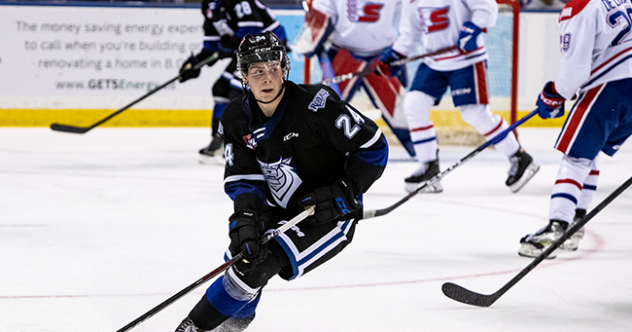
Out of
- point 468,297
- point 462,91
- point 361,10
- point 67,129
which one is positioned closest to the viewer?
point 468,297

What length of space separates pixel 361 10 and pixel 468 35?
4.36 ft

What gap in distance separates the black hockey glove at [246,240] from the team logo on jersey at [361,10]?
357cm

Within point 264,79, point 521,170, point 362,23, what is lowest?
point 521,170

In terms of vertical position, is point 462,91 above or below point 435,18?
below

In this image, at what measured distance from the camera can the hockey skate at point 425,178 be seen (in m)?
4.12

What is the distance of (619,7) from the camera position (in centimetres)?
248

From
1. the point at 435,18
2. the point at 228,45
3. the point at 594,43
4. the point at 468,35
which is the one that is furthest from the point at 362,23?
the point at 594,43

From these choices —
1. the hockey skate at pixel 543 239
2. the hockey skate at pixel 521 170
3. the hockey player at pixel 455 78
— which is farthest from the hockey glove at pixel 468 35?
the hockey skate at pixel 543 239

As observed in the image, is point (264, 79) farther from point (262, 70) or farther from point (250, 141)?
point (250, 141)

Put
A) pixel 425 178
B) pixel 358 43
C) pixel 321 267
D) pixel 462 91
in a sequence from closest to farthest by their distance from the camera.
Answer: pixel 321 267 → pixel 462 91 → pixel 425 178 → pixel 358 43

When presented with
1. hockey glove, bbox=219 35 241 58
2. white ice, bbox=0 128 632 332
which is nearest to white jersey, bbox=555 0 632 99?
white ice, bbox=0 128 632 332

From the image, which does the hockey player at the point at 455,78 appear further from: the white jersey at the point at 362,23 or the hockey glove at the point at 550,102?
the hockey glove at the point at 550,102

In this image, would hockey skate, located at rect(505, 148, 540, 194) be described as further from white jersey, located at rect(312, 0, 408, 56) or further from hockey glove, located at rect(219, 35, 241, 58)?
hockey glove, located at rect(219, 35, 241, 58)

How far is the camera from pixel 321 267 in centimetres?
245
